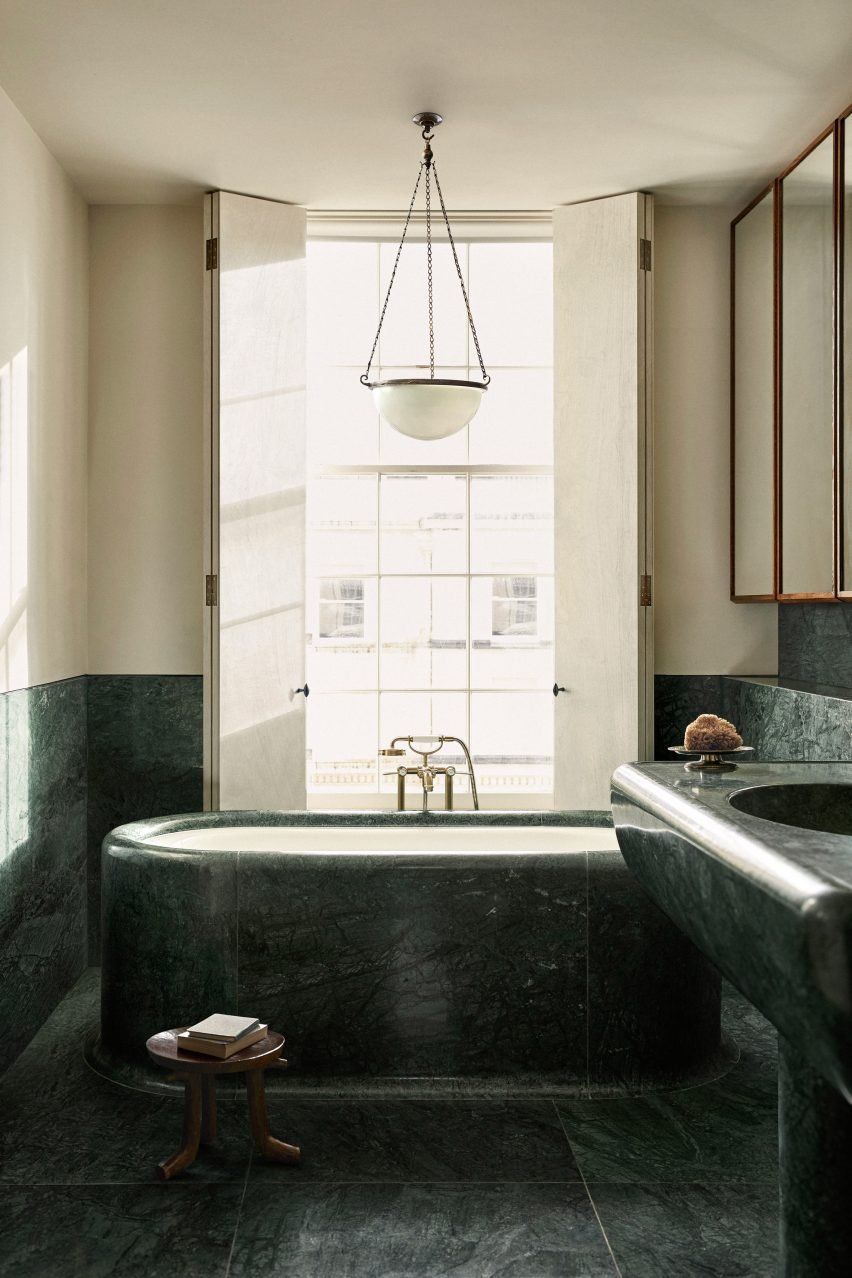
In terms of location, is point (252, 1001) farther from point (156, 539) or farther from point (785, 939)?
point (785, 939)

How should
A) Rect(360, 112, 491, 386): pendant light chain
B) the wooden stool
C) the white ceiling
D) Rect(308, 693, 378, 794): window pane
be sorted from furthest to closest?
Rect(308, 693, 378, 794): window pane < Rect(360, 112, 491, 386): pendant light chain < the white ceiling < the wooden stool

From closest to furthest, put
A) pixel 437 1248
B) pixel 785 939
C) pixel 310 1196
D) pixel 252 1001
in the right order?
pixel 785 939 → pixel 437 1248 → pixel 310 1196 → pixel 252 1001

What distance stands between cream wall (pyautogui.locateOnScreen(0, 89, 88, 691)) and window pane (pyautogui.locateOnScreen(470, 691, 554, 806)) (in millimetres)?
1506

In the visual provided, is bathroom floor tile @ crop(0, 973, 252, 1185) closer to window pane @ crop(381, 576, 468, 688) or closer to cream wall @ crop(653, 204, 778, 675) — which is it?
window pane @ crop(381, 576, 468, 688)

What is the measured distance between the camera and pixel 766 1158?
2.71m

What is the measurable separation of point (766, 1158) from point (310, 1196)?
106cm

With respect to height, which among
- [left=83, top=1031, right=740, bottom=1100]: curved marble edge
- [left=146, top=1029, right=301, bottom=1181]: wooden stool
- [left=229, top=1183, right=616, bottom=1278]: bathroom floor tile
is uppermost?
[left=146, top=1029, right=301, bottom=1181]: wooden stool

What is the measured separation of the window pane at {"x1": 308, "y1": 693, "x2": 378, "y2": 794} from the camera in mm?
4465

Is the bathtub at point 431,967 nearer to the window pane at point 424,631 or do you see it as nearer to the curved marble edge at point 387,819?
the curved marble edge at point 387,819

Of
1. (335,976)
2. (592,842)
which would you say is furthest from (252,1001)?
(592,842)

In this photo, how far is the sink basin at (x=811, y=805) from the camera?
194cm

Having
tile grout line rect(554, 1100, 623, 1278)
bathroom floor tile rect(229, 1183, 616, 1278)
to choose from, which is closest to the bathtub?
tile grout line rect(554, 1100, 623, 1278)

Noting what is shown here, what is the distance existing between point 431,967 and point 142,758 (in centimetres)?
161

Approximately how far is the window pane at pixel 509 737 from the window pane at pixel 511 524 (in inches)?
20.0
